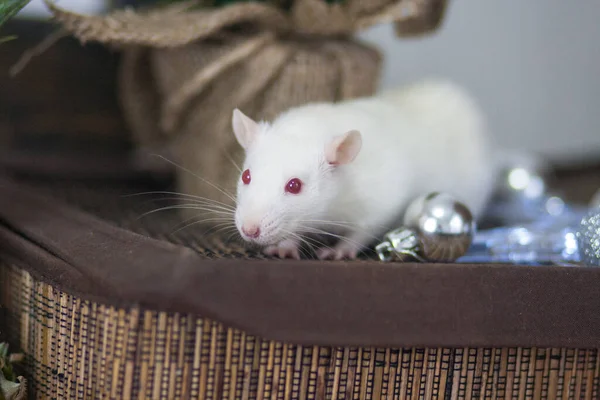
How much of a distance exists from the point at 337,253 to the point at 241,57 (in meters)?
0.37

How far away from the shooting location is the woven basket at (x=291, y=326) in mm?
587

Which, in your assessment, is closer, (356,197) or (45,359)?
(45,359)

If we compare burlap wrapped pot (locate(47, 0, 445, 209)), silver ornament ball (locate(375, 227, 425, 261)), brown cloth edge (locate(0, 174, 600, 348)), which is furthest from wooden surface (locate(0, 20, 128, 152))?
silver ornament ball (locate(375, 227, 425, 261))

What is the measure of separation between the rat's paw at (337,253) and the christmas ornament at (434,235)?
0.13 ft

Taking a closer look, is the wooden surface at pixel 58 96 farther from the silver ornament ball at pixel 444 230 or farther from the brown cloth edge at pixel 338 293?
the silver ornament ball at pixel 444 230

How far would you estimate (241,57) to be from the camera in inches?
37.6

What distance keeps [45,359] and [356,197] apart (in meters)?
0.44

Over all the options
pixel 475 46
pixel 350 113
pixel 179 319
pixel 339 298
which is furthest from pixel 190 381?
pixel 475 46

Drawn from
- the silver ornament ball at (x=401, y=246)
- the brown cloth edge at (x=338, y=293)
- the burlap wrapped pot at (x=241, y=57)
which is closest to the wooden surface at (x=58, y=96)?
the burlap wrapped pot at (x=241, y=57)

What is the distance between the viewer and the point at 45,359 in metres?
0.70

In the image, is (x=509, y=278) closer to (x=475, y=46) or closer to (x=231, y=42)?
(x=231, y=42)

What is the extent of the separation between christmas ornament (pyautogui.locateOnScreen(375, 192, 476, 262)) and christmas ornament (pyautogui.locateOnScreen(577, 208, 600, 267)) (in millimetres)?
150

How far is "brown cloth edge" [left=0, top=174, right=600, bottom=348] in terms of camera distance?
0.58 m

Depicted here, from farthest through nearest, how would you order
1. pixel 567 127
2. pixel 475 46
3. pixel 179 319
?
1. pixel 567 127
2. pixel 475 46
3. pixel 179 319
